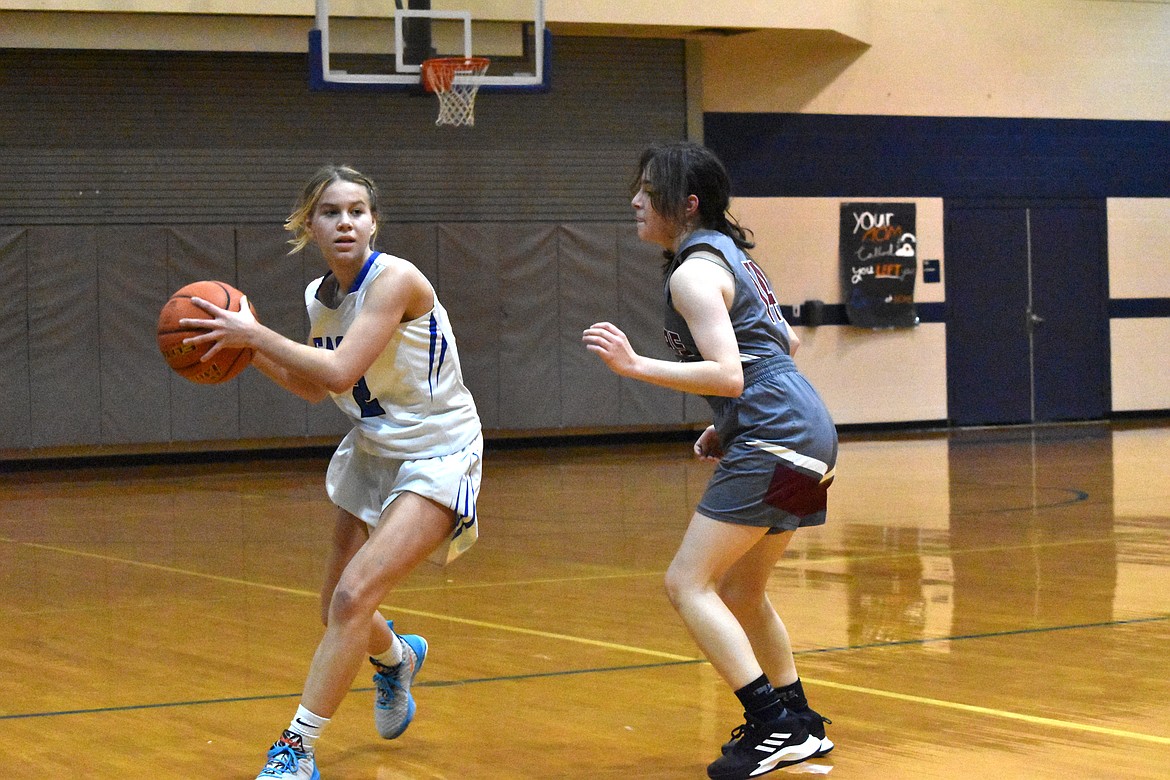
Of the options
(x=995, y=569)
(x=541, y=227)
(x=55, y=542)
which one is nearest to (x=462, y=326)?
(x=541, y=227)

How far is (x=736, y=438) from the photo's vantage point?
11.3ft

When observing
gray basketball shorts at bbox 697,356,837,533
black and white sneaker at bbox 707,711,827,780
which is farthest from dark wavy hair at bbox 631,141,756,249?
black and white sneaker at bbox 707,711,827,780

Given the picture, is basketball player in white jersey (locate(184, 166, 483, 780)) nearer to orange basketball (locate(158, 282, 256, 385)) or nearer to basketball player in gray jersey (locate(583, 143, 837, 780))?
orange basketball (locate(158, 282, 256, 385))

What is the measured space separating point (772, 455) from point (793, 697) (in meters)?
0.66

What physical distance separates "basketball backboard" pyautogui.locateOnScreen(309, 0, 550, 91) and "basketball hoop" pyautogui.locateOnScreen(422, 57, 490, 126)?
0.26 feet

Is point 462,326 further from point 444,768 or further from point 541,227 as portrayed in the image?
point 444,768

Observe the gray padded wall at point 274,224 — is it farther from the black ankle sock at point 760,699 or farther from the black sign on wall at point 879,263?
the black ankle sock at point 760,699

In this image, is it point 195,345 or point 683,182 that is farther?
point 683,182

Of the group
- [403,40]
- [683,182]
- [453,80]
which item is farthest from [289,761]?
[403,40]

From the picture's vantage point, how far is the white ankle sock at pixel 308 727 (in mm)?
3275

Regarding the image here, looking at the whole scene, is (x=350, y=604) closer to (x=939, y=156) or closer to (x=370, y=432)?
(x=370, y=432)

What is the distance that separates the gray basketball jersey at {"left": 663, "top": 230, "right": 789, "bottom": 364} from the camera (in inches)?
134

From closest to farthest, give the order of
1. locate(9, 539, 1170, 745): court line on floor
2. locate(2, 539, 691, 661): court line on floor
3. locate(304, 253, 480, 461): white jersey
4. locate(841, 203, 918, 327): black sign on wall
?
locate(304, 253, 480, 461): white jersey < locate(9, 539, 1170, 745): court line on floor < locate(2, 539, 691, 661): court line on floor < locate(841, 203, 918, 327): black sign on wall

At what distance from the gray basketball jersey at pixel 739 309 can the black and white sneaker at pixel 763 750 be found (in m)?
0.88
